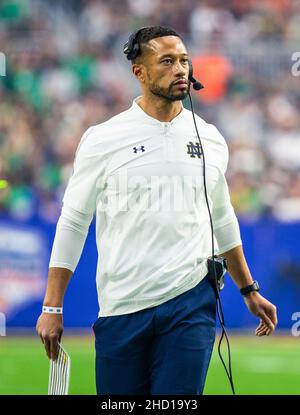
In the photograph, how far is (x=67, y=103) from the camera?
13.6 m

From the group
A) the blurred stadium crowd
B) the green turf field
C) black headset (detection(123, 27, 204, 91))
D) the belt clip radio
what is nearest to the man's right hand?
the belt clip radio

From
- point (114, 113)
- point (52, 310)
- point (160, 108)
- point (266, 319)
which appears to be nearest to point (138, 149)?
point (160, 108)

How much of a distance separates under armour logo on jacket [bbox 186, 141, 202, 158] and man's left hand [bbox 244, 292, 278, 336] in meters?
0.79

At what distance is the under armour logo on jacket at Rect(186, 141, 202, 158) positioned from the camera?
476cm

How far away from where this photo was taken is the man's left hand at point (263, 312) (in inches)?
200

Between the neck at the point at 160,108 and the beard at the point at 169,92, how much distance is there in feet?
0.09

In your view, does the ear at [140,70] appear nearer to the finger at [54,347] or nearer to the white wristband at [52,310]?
the white wristband at [52,310]

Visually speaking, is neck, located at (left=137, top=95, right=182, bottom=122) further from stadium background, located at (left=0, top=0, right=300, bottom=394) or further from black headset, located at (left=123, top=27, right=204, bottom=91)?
stadium background, located at (left=0, top=0, right=300, bottom=394)

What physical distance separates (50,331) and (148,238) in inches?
23.8

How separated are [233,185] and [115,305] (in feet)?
27.1

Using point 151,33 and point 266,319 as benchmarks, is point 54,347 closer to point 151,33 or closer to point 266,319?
point 266,319

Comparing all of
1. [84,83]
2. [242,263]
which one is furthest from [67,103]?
[242,263]

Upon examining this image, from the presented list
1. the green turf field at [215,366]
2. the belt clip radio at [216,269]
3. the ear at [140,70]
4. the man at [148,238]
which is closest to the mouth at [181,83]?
the man at [148,238]

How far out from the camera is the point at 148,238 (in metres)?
4.62
